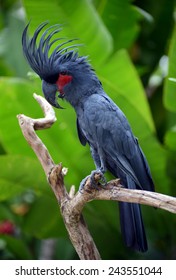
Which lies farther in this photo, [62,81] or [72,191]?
[72,191]

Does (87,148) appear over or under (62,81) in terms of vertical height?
under

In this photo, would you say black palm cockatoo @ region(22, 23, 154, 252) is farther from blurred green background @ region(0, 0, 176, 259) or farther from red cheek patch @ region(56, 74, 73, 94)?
blurred green background @ region(0, 0, 176, 259)

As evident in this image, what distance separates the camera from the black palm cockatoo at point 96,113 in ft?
3.91

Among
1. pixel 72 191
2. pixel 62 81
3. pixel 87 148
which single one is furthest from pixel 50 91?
pixel 87 148

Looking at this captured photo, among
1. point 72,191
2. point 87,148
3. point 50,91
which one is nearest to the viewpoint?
point 50,91

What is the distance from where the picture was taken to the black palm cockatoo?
119 centimetres

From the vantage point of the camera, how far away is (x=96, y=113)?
4.07ft

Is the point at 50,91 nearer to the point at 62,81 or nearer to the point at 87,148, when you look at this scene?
the point at 62,81

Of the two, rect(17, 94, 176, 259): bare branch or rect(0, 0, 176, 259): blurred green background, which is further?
rect(0, 0, 176, 259): blurred green background

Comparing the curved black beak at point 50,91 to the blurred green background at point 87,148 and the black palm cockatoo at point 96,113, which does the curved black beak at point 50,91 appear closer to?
the black palm cockatoo at point 96,113

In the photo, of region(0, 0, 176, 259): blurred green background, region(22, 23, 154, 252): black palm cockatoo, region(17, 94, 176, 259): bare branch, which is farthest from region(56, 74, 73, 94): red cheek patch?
region(0, 0, 176, 259): blurred green background

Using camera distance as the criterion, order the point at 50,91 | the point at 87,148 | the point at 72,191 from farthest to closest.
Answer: the point at 87,148
the point at 72,191
the point at 50,91

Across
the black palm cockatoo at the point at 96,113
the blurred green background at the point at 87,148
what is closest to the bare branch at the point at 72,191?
the black palm cockatoo at the point at 96,113
